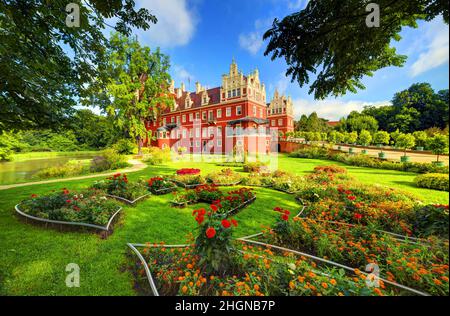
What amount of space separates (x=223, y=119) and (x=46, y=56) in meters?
25.7

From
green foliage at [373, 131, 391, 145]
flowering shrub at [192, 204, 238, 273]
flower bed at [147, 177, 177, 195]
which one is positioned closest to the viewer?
flowering shrub at [192, 204, 238, 273]

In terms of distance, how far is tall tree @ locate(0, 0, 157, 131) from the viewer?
3377mm

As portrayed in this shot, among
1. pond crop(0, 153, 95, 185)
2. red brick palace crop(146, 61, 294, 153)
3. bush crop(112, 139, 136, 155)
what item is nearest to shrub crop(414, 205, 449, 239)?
pond crop(0, 153, 95, 185)

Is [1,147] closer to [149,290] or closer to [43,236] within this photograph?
[43,236]

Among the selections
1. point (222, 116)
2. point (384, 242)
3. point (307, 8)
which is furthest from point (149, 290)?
point (222, 116)

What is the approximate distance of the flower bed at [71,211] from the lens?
4.24 metres

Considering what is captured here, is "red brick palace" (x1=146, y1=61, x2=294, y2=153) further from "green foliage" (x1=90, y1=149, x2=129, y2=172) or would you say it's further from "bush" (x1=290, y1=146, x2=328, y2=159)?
"green foliage" (x1=90, y1=149, x2=129, y2=172)

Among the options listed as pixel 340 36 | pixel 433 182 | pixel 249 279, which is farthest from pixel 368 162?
pixel 249 279

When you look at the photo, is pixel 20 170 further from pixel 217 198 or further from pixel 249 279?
pixel 249 279

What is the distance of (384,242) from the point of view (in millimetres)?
3184

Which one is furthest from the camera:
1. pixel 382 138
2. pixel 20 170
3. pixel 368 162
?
pixel 382 138

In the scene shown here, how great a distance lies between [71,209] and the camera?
454 centimetres

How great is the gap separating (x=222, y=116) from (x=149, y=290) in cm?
2832

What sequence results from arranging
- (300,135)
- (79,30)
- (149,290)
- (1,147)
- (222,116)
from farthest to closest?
(300,135) < (222,116) < (1,147) < (79,30) < (149,290)
